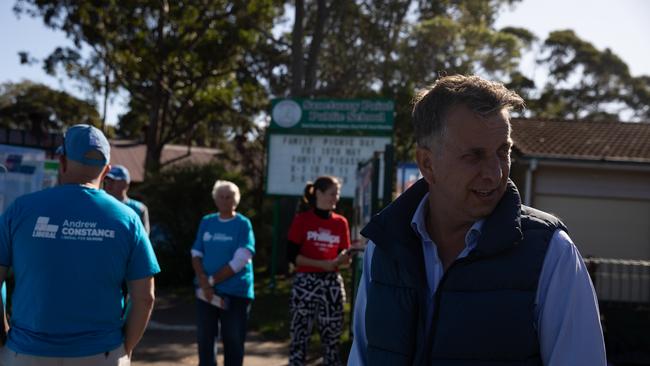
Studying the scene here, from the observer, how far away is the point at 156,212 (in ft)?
53.1

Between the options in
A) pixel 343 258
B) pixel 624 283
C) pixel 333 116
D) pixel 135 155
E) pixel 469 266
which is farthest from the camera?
pixel 135 155

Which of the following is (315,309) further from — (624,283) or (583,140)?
(583,140)

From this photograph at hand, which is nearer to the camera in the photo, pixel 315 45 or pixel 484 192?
pixel 484 192

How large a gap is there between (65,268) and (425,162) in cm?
197

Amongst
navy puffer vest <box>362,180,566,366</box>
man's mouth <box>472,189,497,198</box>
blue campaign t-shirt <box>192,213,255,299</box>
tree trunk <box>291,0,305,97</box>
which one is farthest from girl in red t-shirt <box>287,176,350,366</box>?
tree trunk <box>291,0,305,97</box>

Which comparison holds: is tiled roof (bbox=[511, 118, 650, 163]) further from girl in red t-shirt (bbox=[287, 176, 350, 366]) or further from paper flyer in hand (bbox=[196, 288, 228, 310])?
paper flyer in hand (bbox=[196, 288, 228, 310])

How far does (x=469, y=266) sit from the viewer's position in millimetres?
2100

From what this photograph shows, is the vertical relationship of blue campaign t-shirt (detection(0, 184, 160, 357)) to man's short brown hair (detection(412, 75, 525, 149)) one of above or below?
below

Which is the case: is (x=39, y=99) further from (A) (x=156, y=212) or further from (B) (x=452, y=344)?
(B) (x=452, y=344)

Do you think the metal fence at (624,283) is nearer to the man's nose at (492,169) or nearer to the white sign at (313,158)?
the white sign at (313,158)

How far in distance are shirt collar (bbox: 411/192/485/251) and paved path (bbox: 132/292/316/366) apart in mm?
6340

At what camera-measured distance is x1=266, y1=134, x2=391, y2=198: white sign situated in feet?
45.6

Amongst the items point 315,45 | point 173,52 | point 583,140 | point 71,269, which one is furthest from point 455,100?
point 173,52

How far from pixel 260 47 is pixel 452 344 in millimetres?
25530
